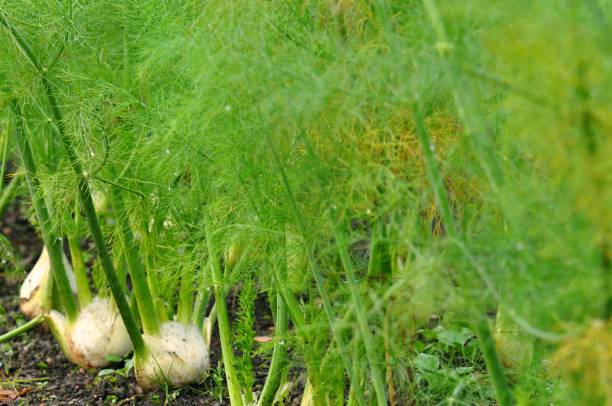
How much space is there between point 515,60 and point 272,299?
1.46 metres

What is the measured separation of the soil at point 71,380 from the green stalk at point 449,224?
141 centimetres

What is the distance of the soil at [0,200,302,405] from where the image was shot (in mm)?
3227

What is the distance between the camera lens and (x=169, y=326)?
329 centimetres

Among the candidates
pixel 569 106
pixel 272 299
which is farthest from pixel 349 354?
pixel 569 106

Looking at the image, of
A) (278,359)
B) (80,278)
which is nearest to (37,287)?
(80,278)

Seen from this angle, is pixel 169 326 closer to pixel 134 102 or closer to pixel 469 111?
pixel 134 102

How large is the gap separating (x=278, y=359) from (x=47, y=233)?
1.23m

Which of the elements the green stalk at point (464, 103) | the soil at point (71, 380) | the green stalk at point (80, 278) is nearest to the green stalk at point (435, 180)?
the green stalk at point (464, 103)

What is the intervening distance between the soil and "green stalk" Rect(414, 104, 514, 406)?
4.64ft

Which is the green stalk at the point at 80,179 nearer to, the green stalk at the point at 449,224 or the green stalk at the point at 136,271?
the green stalk at the point at 136,271

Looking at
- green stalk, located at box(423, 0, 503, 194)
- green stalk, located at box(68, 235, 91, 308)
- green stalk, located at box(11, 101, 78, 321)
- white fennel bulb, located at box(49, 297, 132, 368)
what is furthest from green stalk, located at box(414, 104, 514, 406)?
green stalk, located at box(68, 235, 91, 308)

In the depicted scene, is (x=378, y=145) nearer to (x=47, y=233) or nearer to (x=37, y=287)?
(x=47, y=233)

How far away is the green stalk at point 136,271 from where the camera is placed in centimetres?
309

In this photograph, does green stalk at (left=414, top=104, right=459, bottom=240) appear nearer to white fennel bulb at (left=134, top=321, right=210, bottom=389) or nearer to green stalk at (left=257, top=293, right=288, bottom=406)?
green stalk at (left=257, top=293, right=288, bottom=406)
